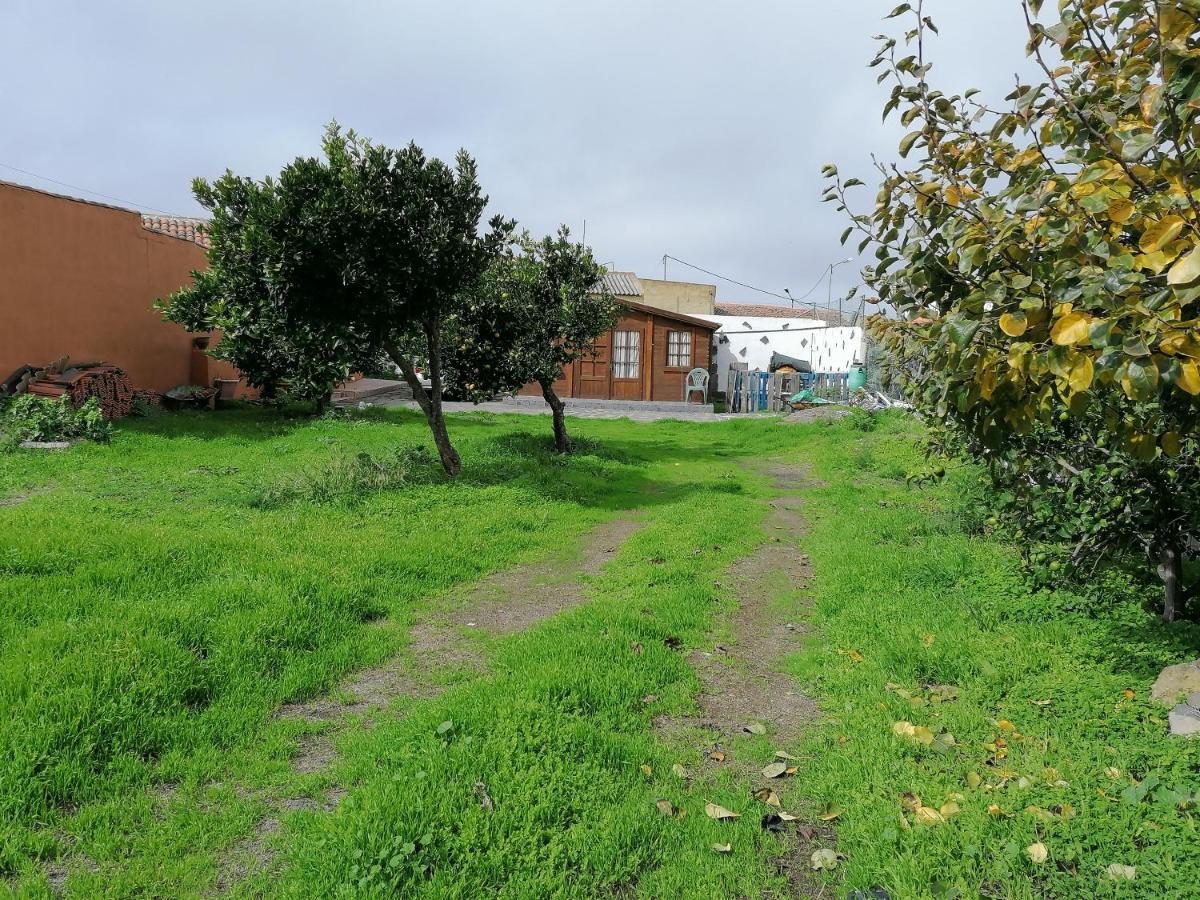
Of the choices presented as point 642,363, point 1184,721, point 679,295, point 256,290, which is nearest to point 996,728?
point 1184,721

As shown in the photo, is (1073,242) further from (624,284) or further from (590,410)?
(624,284)

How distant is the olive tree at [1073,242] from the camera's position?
1.99 meters

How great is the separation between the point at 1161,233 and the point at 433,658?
4233 millimetres

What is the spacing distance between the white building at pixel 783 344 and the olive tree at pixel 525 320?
17520 mm

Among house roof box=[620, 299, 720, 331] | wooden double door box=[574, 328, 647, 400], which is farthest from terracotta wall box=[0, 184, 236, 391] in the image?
house roof box=[620, 299, 720, 331]

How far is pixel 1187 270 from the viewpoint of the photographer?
1.77 m

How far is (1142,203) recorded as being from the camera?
88.2 inches

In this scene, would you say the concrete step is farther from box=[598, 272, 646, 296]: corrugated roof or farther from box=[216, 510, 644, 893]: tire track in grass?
box=[216, 510, 644, 893]: tire track in grass

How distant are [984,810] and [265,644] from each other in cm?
392

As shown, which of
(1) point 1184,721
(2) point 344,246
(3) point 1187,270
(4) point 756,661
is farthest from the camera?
(2) point 344,246

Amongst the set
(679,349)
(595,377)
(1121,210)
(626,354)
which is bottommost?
(1121,210)

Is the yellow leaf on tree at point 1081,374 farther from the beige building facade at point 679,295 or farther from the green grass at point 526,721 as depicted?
the beige building facade at point 679,295

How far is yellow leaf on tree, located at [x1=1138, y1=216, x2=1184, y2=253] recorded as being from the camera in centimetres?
199

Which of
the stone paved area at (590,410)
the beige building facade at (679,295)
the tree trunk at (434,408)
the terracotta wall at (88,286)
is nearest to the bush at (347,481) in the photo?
the tree trunk at (434,408)
